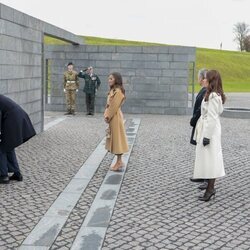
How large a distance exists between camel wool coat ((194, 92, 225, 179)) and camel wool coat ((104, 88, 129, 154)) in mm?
1807

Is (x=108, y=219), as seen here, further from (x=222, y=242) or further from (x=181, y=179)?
(x=181, y=179)

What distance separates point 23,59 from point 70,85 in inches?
228

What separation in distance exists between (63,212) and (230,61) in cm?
6294

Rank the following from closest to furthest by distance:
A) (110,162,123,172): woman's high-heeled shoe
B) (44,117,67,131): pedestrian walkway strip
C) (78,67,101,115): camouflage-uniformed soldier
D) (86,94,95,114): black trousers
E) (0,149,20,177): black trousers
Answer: (0,149,20,177): black trousers < (110,162,123,172): woman's high-heeled shoe < (44,117,67,131): pedestrian walkway strip < (78,67,101,115): camouflage-uniformed soldier < (86,94,95,114): black trousers

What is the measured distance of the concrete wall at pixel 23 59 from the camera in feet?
31.3

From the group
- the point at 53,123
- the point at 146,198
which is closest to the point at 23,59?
the point at 53,123

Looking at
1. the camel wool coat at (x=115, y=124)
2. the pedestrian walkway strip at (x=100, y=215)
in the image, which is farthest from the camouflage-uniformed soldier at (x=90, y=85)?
the pedestrian walkway strip at (x=100, y=215)

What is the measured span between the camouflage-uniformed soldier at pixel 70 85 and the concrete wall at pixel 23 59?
3.15 meters

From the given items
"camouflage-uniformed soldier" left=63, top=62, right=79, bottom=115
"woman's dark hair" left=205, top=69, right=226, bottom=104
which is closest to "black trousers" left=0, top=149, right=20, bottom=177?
"woman's dark hair" left=205, top=69, right=226, bottom=104

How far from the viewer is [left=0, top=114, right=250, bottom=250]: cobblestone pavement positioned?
482 cm

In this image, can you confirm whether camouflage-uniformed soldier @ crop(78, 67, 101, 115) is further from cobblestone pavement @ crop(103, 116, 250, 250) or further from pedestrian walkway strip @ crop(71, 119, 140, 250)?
pedestrian walkway strip @ crop(71, 119, 140, 250)

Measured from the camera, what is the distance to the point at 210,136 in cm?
608

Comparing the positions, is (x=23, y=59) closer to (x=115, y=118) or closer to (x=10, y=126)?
(x=115, y=118)

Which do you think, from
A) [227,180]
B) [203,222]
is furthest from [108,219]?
[227,180]
